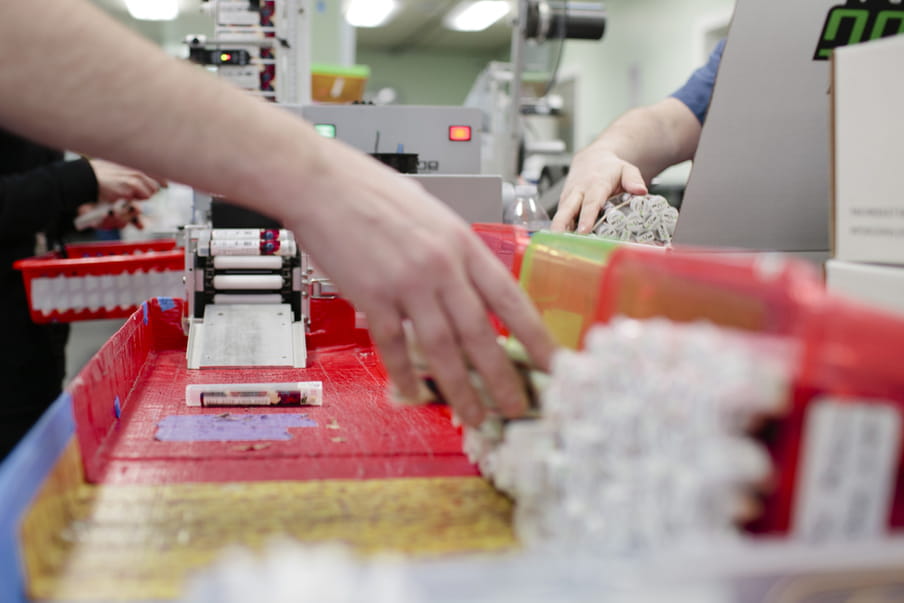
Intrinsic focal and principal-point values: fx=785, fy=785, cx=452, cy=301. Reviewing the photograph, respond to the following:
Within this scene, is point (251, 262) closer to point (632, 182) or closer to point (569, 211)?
point (569, 211)

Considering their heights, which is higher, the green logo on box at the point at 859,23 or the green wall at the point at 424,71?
the green wall at the point at 424,71

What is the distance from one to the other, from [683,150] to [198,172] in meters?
1.44

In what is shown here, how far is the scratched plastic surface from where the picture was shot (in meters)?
0.77

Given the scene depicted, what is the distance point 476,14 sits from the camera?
9789 millimetres

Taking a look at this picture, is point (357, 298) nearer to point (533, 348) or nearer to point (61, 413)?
point (533, 348)

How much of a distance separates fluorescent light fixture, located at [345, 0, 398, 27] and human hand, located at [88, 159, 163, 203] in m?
6.85

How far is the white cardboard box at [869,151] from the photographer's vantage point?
66cm

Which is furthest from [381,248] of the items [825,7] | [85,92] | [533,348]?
[825,7]

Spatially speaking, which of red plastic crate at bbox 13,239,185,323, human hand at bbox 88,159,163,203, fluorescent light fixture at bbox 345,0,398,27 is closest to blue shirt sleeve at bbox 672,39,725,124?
red plastic crate at bbox 13,239,185,323

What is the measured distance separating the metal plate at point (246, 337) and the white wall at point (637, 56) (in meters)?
5.71

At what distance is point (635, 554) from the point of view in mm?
432

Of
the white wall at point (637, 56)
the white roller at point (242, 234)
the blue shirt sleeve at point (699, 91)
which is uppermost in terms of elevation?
the white wall at point (637, 56)

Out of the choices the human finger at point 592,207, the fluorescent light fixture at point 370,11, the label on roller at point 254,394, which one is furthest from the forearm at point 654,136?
the fluorescent light fixture at point 370,11

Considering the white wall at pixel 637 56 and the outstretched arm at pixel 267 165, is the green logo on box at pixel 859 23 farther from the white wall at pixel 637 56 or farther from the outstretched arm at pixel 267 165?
the white wall at pixel 637 56
